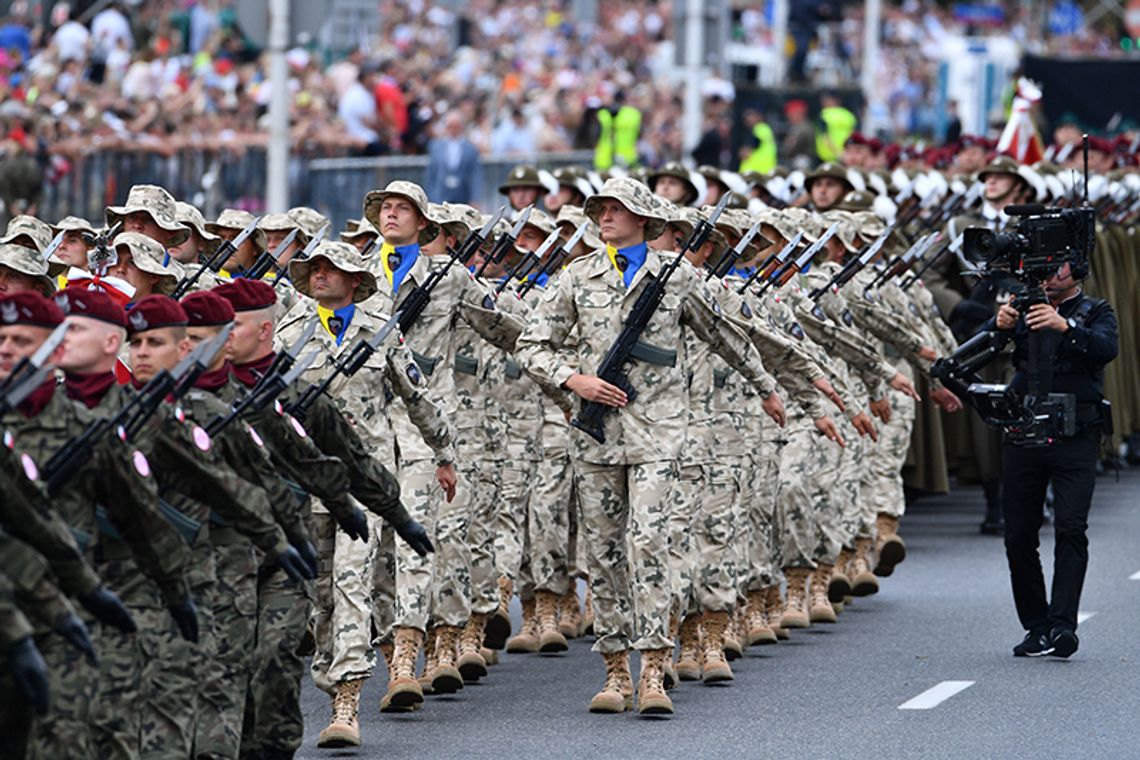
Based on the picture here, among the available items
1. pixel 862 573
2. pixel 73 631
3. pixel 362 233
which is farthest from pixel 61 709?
pixel 862 573

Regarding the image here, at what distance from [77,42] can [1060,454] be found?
17.9 m

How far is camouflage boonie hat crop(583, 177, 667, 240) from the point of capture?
40.8 feet

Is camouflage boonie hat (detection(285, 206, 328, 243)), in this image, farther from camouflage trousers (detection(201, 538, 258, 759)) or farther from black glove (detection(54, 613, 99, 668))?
black glove (detection(54, 613, 99, 668))

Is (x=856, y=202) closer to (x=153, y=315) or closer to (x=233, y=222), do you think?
(x=233, y=222)

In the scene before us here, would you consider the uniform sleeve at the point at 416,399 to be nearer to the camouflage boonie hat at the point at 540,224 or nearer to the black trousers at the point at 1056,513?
the black trousers at the point at 1056,513

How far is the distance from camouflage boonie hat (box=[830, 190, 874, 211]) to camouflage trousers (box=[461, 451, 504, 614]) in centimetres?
A: 557

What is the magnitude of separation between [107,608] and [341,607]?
3300 millimetres

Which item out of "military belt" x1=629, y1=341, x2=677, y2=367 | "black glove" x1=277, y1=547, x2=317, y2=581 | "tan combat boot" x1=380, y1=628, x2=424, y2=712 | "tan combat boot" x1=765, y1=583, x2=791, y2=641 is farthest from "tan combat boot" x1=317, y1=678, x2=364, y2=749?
"tan combat boot" x1=765, y1=583, x2=791, y2=641

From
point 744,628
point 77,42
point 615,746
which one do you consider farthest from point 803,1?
point 615,746

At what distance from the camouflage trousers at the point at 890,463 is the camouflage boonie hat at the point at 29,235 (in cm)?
518

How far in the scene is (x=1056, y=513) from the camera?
13586 mm

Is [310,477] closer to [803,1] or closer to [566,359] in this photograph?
[566,359]

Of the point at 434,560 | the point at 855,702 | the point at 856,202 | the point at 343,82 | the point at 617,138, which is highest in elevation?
the point at 343,82

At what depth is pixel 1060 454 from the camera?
1350cm
